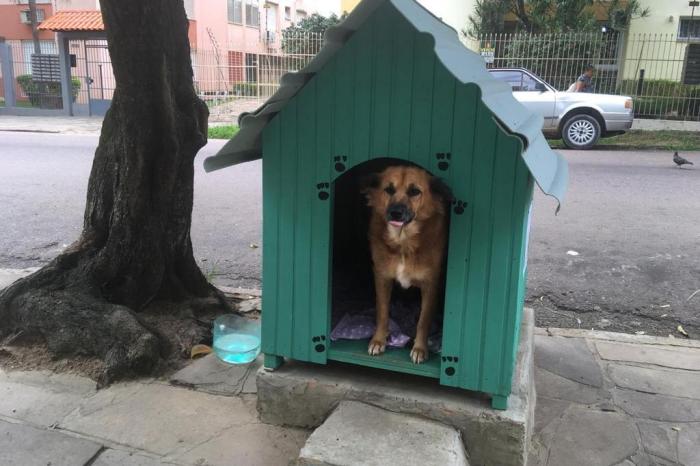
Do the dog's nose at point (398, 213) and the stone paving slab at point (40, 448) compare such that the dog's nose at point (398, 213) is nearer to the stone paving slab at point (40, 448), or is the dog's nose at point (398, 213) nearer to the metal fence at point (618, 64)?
the stone paving slab at point (40, 448)

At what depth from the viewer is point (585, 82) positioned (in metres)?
15.7

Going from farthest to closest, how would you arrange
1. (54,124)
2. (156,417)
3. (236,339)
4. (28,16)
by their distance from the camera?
(28,16) < (54,124) < (236,339) < (156,417)

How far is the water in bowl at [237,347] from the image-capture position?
356 centimetres

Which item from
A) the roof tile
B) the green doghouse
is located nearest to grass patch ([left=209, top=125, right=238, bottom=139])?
the roof tile

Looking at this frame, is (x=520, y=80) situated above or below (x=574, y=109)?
above

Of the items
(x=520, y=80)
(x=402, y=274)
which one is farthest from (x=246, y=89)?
(x=402, y=274)

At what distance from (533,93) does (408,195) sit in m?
12.1

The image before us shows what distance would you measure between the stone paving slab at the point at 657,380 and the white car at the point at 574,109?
34.9 feet

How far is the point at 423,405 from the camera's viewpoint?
105 inches

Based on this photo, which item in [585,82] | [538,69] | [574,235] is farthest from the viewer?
[538,69]

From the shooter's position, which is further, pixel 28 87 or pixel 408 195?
pixel 28 87

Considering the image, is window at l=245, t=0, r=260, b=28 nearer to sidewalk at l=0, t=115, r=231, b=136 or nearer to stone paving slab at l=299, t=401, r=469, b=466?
sidewalk at l=0, t=115, r=231, b=136

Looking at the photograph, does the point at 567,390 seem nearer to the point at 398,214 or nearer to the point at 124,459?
the point at 398,214

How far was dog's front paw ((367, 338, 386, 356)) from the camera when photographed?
2843 mm
